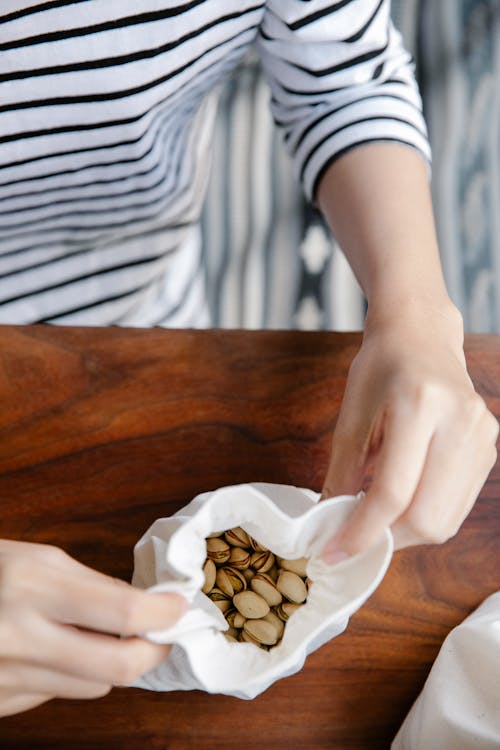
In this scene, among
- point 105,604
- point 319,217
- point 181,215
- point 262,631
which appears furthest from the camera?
point 319,217

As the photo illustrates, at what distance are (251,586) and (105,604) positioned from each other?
5.4 inches

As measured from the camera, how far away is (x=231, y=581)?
0.49 metres

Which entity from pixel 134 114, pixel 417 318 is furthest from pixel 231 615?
pixel 134 114

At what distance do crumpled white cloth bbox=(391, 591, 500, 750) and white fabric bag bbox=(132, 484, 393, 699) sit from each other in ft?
0.25

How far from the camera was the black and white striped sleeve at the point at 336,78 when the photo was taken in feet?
1.76

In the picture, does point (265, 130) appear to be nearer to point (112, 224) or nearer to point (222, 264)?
point (222, 264)

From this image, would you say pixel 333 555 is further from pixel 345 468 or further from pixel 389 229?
pixel 389 229

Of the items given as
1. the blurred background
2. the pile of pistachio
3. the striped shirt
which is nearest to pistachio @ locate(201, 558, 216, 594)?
the pile of pistachio

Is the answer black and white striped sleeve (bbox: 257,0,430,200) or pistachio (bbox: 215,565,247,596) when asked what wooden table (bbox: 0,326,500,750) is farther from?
black and white striped sleeve (bbox: 257,0,430,200)

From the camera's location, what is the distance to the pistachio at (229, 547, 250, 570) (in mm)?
489

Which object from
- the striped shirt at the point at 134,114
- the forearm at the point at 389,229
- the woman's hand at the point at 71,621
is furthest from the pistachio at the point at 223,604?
the striped shirt at the point at 134,114

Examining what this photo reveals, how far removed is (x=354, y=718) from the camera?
503mm

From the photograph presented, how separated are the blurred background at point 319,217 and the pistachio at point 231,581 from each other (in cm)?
67

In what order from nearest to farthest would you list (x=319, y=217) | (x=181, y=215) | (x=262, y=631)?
(x=262, y=631) < (x=181, y=215) < (x=319, y=217)
